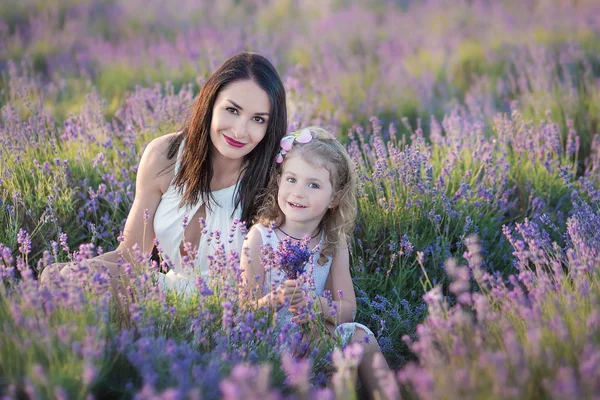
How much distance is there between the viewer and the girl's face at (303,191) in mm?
3148

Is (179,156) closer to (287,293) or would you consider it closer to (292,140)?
(292,140)

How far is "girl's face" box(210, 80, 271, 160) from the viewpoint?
3.36 m

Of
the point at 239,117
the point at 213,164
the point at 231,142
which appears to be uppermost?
the point at 239,117

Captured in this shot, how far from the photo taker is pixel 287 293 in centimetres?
268

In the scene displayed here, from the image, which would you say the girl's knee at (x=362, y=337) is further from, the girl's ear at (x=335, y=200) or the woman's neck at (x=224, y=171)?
the woman's neck at (x=224, y=171)

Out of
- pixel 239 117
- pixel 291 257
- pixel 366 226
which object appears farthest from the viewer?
pixel 366 226

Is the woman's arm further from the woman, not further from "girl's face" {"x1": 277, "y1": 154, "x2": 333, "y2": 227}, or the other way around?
"girl's face" {"x1": 277, "y1": 154, "x2": 333, "y2": 227}

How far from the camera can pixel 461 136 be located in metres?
4.70

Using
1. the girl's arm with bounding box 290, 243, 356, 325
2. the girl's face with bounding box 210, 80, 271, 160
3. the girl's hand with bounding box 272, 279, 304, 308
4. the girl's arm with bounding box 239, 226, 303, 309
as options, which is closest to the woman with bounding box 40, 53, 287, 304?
the girl's face with bounding box 210, 80, 271, 160

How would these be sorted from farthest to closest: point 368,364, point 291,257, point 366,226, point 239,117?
point 366,226 → point 239,117 → point 368,364 → point 291,257

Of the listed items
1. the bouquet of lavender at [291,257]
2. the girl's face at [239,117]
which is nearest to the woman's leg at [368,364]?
the bouquet of lavender at [291,257]

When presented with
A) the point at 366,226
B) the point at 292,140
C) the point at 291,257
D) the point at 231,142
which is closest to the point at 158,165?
the point at 231,142

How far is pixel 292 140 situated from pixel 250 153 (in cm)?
41

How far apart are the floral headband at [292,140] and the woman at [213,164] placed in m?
0.15
